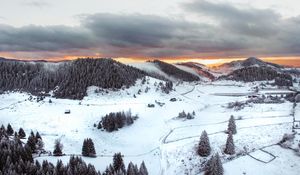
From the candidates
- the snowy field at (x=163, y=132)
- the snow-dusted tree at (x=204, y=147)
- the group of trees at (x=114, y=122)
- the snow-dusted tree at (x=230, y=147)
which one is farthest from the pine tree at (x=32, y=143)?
the snow-dusted tree at (x=230, y=147)

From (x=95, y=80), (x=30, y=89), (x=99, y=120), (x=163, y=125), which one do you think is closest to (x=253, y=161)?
(x=163, y=125)

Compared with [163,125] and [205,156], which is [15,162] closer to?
[205,156]

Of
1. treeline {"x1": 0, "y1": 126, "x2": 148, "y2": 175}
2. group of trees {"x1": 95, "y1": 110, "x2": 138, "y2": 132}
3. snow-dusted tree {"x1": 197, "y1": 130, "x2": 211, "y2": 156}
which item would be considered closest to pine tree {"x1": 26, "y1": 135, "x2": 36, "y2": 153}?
→ treeline {"x1": 0, "y1": 126, "x2": 148, "y2": 175}

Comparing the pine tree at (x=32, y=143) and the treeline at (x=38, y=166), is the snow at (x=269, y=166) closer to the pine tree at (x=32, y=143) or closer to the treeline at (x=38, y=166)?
the treeline at (x=38, y=166)

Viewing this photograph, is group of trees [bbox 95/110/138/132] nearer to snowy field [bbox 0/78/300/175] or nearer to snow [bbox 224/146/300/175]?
snowy field [bbox 0/78/300/175]

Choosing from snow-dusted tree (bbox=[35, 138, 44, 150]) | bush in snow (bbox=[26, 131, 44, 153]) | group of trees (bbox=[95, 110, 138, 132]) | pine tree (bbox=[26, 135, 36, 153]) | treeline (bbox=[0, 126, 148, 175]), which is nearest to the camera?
treeline (bbox=[0, 126, 148, 175])

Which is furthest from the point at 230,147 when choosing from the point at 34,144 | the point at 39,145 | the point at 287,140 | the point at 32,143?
the point at 32,143
